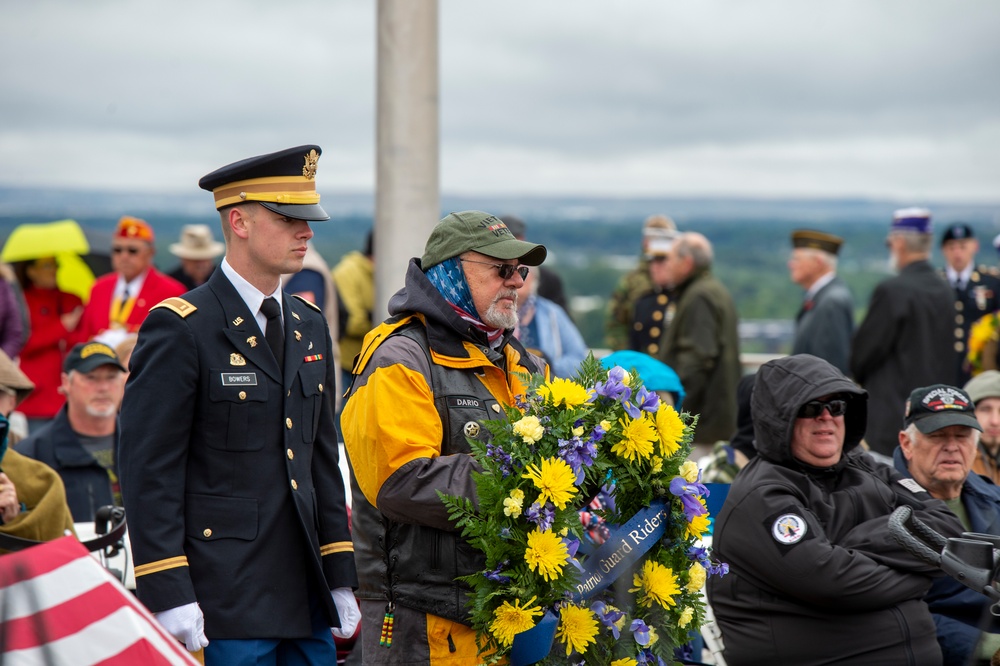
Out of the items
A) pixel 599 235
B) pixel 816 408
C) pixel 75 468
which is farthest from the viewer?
pixel 599 235

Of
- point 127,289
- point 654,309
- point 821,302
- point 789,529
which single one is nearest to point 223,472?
point 789,529

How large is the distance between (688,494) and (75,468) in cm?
372

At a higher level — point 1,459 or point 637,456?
point 637,456

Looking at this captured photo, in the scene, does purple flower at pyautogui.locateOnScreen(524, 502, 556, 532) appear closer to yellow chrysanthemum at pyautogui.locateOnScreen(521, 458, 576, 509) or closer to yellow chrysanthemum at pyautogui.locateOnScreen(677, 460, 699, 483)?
yellow chrysanthemum at pyautogui.locateOnScreen(521, 458, 576, 509)

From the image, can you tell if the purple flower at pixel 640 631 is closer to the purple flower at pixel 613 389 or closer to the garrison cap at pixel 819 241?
the purple flower at pixel 613 389

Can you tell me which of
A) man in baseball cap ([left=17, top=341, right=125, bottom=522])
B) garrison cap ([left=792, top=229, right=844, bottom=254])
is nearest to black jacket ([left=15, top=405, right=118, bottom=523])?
man in baseball cap ([left=17, top=341, right=125, bottom=522])

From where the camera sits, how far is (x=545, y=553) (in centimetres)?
323

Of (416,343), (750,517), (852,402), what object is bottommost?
(750,517)

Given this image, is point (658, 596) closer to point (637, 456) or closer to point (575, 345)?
point (637, 456)

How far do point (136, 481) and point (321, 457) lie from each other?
66 cm

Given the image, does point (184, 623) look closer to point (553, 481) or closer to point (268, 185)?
point (553, 481)

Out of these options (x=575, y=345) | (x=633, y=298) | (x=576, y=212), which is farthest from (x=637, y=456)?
(x=576, y=212)

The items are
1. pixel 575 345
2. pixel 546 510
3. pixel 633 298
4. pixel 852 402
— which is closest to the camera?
pixel 546 510

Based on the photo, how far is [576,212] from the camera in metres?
18.4
